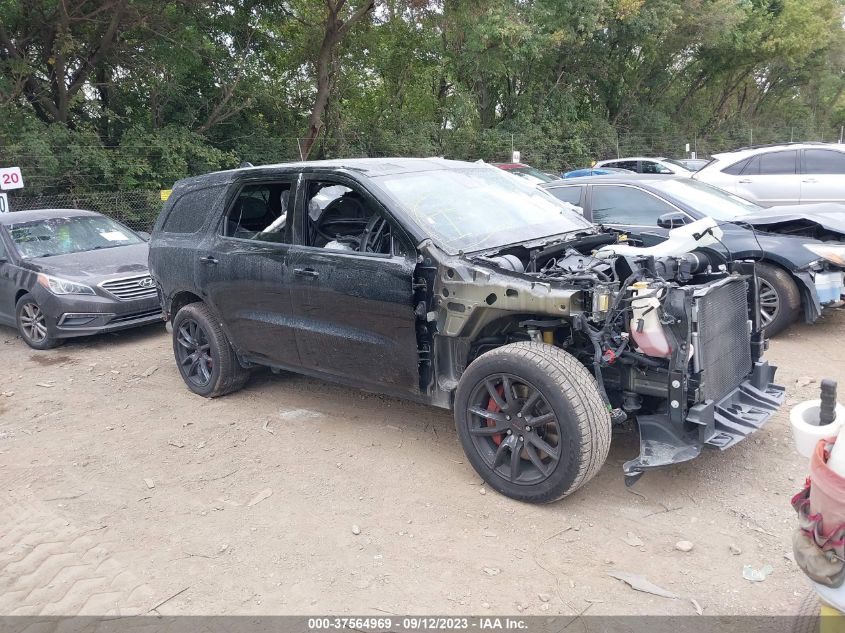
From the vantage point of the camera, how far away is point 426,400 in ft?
14.3

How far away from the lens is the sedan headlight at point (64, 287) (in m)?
7.80

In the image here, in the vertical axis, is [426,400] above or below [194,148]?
below

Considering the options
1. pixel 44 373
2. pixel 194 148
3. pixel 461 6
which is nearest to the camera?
pixel 44 373

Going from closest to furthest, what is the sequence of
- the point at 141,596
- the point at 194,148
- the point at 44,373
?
the point at 141,596 → the point at 44,373 → the point at 194,148

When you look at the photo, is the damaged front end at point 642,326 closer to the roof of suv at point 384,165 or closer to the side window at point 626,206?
the roof of suv at point 384,165

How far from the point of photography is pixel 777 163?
1094 centimetres

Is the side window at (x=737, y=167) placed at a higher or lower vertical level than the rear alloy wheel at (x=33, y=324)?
higher

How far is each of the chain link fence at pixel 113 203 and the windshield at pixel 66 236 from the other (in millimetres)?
4493

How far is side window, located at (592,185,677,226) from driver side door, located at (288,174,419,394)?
11.2 ft

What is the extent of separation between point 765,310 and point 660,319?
344cm

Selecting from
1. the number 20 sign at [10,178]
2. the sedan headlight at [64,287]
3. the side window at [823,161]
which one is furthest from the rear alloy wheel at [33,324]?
the side window at [823,161]

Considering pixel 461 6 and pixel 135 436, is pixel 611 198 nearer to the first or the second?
pixel 135 436

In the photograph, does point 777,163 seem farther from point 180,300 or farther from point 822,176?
point 180,300

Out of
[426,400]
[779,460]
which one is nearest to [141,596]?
[426,400]
